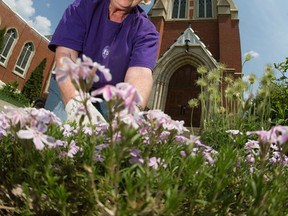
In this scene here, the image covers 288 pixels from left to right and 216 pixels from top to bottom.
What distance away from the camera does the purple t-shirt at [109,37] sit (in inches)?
93.3

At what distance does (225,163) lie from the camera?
94 cm

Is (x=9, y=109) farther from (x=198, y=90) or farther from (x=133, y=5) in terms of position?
(x=198, y=90)

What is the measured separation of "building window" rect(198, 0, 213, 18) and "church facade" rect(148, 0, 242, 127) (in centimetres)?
26

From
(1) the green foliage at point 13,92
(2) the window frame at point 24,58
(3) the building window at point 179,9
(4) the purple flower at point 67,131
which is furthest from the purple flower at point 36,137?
(2) the window frame at point 24,58

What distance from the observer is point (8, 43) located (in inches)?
1057

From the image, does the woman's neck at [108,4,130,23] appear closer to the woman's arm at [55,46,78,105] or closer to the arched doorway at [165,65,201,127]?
the woman's arm at [55,46,78,105]

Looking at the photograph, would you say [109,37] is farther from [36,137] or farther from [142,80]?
[36,137]

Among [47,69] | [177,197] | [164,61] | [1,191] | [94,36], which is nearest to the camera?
[177,197]

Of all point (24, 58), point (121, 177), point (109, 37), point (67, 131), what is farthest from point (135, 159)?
point (24, 58)

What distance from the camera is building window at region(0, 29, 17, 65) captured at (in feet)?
86.4

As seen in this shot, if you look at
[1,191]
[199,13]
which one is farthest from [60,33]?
[199,13]

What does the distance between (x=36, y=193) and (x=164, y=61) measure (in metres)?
19.4

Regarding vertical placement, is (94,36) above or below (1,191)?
above

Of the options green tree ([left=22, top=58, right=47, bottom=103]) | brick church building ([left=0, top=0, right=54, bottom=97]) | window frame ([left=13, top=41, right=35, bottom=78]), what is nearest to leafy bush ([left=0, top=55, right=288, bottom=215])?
brick church building ([left=0, top=0, right=54, bottom=97])
